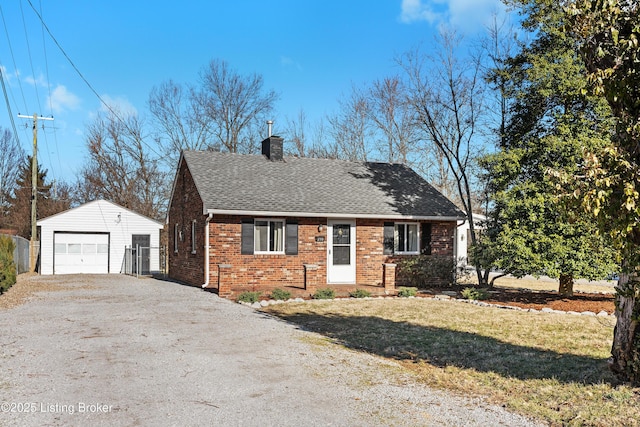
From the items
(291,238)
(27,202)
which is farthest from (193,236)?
(27,202)

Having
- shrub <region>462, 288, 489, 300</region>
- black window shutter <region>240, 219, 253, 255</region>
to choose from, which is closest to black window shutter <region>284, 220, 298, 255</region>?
black window shutter <region>240, 219, 253, 255</region>

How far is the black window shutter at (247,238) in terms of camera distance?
16.3 metres

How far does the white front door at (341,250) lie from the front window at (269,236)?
1674 mm

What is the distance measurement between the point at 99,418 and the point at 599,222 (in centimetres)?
502

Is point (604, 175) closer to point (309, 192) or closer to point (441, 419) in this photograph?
point (441, 419)

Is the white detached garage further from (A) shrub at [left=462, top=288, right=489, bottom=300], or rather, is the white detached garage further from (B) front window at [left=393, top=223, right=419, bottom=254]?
(A) shrub at [left=462, top=288, right=489, bottom=300]

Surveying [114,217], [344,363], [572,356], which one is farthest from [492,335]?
[114,217]

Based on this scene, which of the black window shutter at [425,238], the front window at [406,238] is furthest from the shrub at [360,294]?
the black window shutter at [425,238]

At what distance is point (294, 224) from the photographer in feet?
55.7

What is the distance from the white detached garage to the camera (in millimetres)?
24250

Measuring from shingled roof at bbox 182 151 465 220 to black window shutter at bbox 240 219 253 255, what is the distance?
0.59 m

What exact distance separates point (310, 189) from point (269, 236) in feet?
8.58

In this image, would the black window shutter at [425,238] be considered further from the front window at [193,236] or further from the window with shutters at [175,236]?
the window with shutters at [175,236]

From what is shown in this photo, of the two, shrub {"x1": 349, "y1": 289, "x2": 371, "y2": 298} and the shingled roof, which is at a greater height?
the shingled roof
